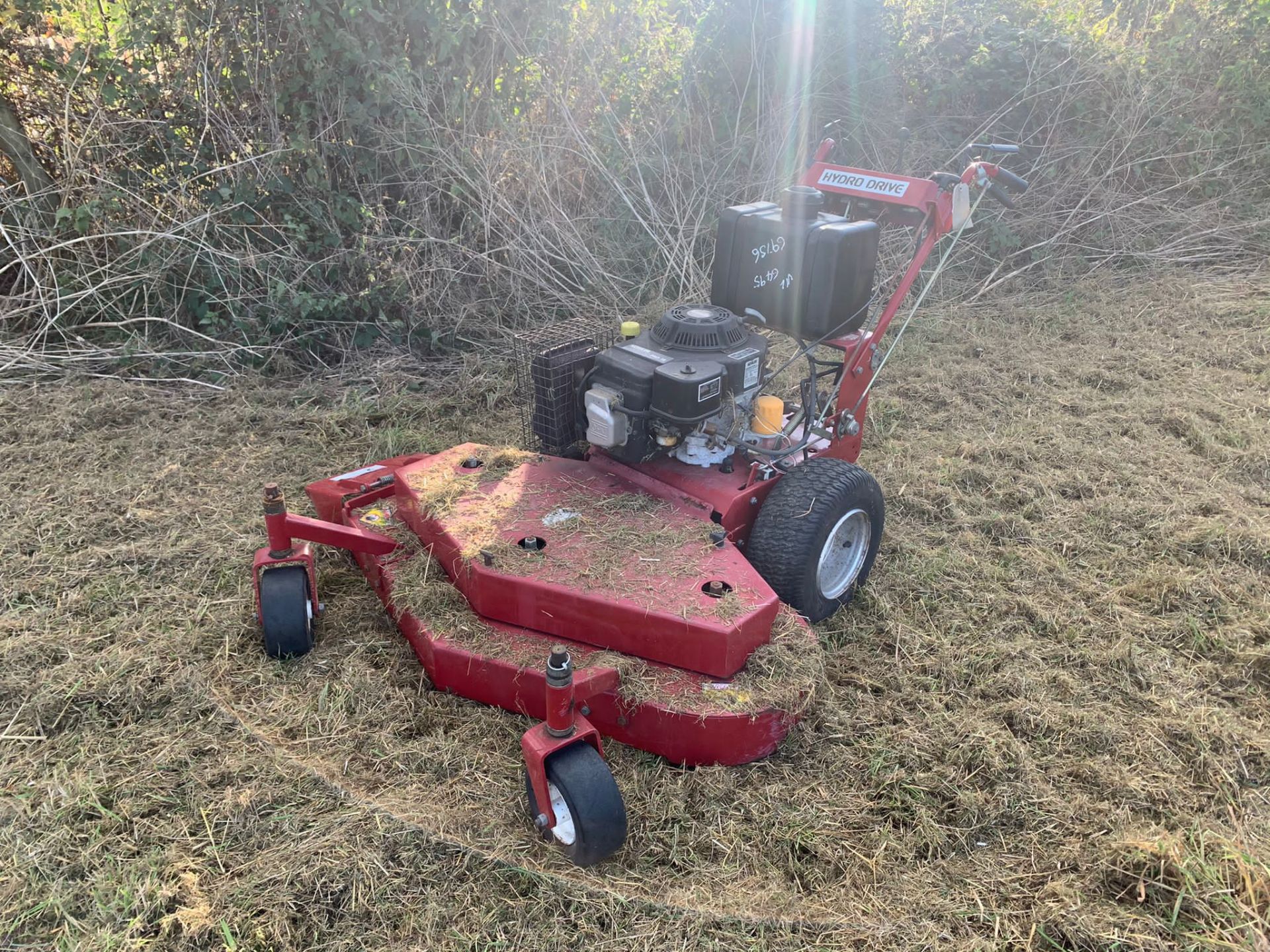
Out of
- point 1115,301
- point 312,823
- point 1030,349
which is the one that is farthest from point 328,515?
point 1115,301

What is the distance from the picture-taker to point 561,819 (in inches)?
93.1

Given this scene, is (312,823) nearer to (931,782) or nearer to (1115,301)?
(931,782)

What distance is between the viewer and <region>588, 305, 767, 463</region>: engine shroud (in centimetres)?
304

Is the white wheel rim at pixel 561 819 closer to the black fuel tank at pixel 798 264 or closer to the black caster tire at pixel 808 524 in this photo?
the black caster tire at pixel 808 524

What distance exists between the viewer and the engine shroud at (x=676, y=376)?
3.04m

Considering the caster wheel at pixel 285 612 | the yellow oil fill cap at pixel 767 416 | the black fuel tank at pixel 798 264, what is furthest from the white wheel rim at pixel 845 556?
the caster wheel at pixel 285 612

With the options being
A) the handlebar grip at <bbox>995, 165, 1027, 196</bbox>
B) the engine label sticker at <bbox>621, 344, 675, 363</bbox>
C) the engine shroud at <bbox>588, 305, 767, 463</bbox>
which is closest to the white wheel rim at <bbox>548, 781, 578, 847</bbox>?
the engine shroud at <bbox>588, 305, 767, 463</bbox>

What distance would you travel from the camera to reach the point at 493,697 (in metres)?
2.83

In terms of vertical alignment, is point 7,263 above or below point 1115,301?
above

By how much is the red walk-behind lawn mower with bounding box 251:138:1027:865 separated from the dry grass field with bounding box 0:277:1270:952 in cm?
20

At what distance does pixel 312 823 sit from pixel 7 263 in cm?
486

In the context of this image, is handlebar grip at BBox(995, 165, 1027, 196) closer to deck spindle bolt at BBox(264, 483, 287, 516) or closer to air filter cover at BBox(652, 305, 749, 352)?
air filter cover at BBox(652, 305, 749, 352)

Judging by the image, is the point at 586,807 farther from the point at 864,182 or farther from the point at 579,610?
the point at 864,182

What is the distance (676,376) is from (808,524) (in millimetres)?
733
